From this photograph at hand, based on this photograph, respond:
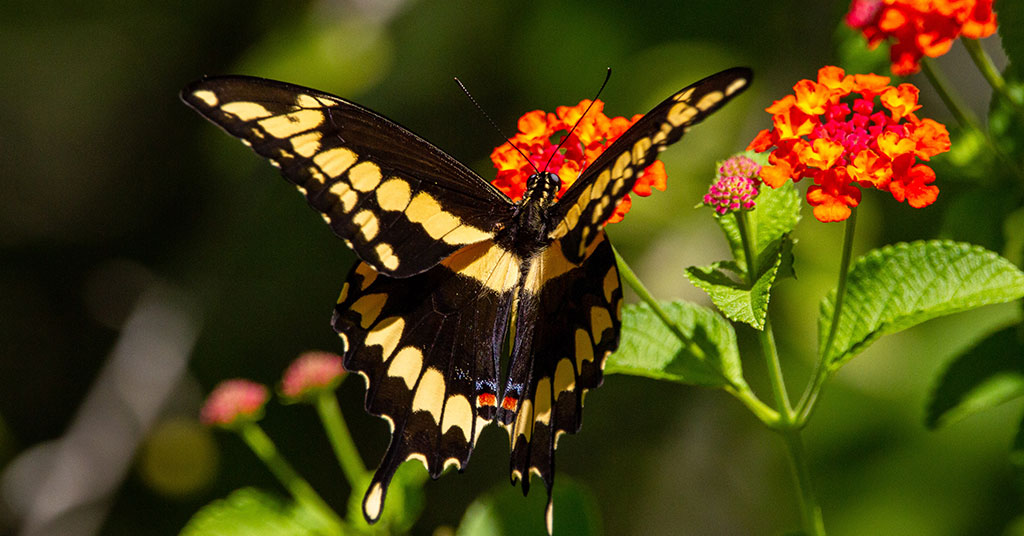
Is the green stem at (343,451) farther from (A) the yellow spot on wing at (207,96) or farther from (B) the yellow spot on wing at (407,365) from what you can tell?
(A) the yellow spot on wing at (207,96)

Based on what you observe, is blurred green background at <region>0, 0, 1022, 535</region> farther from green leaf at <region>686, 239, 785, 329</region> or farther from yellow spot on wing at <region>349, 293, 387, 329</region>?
yellow spot on wing at <region>349, 293, 387, 329</region>

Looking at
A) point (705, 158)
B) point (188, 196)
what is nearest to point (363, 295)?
point (705, 158)

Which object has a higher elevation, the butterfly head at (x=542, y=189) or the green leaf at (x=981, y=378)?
the butterfly head at (x=542, y=189)

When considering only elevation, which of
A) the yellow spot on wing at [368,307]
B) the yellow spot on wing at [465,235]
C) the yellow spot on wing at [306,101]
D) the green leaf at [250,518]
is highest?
the yellow spot on wing at [306,101]

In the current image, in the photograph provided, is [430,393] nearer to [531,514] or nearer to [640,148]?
[531,514]

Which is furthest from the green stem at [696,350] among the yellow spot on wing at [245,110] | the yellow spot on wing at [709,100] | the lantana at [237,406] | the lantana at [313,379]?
the lantana at [237,406]

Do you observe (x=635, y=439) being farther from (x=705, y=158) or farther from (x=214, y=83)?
(x=214, y=83)
